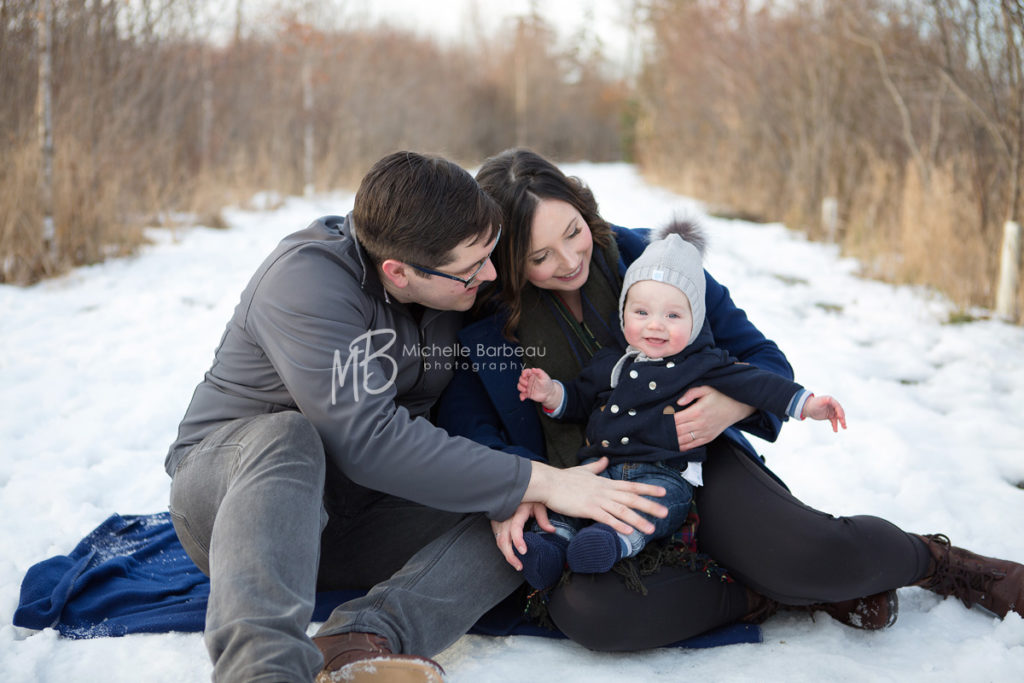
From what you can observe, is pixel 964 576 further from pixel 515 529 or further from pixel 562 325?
pixel 562 325

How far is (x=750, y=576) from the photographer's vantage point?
196cm

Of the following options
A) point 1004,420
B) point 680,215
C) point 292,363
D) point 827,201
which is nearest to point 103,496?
point 292,363

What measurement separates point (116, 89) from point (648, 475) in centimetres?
733

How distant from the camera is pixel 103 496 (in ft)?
9.13

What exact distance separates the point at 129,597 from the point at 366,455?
0.92 meters

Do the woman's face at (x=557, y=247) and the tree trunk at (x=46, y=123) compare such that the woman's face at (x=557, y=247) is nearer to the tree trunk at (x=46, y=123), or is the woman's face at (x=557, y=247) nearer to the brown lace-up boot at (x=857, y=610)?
the brown lace-up boot at (x=857, y=610)

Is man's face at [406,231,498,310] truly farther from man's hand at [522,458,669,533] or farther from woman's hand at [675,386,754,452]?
woman's hand at [675,386,754,452]

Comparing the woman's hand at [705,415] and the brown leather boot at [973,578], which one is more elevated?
the woman's hand at [705,415]

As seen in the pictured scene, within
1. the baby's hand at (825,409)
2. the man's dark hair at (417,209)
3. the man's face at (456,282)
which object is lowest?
the baby's hand at (825,409)

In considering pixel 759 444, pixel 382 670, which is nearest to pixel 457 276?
pixel 382 670

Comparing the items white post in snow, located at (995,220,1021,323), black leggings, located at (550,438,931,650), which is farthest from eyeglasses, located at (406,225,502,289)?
white post in snow, located at (995,220,1021,323)

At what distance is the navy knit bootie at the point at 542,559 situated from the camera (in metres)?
1.90

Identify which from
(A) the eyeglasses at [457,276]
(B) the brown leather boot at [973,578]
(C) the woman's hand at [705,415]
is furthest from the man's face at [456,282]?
(B) the brown leather boot at [973,578]

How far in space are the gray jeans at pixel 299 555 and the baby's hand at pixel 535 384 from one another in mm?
402
